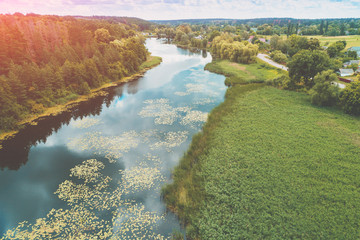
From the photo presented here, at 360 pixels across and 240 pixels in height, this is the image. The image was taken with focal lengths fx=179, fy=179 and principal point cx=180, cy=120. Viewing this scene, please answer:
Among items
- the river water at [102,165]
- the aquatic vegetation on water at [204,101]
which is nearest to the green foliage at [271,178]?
the river water at [102,165]

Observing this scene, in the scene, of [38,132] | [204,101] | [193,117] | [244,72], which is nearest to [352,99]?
[204,101]

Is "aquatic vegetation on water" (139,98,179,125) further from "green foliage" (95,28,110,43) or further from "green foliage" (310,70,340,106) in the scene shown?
"green foliage" (95,28,110,43)

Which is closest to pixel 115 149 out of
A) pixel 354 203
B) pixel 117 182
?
pixel 117 182

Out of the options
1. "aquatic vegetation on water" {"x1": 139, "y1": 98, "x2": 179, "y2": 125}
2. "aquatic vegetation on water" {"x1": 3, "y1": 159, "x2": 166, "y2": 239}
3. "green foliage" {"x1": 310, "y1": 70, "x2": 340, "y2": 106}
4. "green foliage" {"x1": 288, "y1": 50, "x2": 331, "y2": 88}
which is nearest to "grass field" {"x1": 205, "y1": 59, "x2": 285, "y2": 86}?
"green foliage" {"x1": 288, "y1": 50, "x2": 331, "y2": 88}

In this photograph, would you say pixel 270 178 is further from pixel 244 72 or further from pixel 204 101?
pixel 244 72

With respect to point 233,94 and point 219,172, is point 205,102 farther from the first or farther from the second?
point 219,172

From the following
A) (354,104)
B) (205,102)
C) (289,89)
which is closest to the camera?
(354,104)
